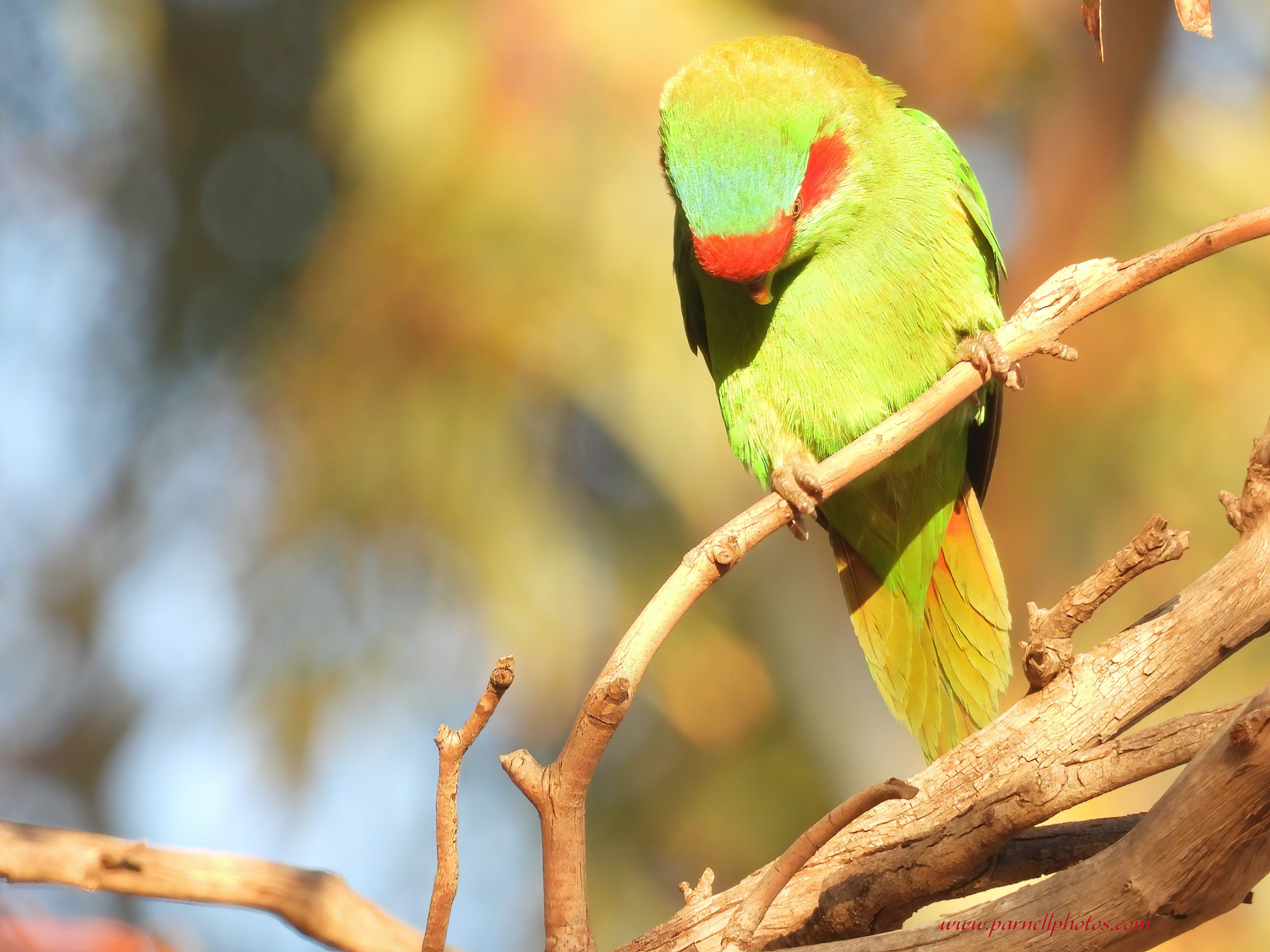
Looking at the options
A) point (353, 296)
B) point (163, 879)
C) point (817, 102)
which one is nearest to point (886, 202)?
point (817, 102)

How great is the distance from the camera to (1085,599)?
62.8 inches

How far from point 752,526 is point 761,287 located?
1.89ft

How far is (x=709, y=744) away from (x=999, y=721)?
2051 millimetres

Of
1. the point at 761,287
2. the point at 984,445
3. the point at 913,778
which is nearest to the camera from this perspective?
the point at 913,778

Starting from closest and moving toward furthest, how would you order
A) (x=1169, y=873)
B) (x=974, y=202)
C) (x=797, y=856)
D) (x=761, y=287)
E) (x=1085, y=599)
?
(x=1169, y=873) → (x=797, y=856) → (x=1085, y=599) → (x=761, y=287) → (x=974, y=202)

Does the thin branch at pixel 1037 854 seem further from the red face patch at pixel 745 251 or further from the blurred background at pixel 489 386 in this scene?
the blurred background at pixel 489 386

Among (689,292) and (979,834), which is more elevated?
(689,292)

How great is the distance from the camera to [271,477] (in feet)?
12.0

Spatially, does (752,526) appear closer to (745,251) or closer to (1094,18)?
(745,251)

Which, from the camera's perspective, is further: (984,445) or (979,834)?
(984,445)

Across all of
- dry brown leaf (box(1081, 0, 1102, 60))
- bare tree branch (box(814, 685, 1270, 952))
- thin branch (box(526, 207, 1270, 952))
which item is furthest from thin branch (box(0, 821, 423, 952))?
dry brown leaf (box(1081, 0, 1102, 60))

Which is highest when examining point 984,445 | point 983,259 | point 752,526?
point 983,259

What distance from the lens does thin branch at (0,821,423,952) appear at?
175 centimetres

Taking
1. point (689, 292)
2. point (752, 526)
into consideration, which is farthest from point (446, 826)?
point (689, 292)
